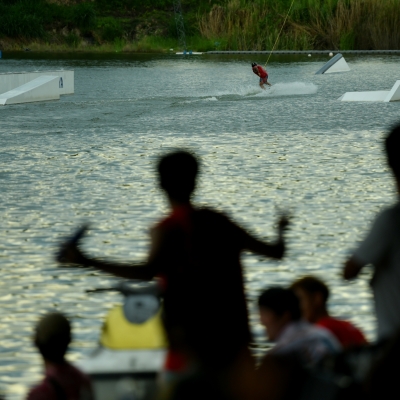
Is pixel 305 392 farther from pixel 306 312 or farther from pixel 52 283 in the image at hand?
pixel 52 283

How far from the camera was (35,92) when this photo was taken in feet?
103

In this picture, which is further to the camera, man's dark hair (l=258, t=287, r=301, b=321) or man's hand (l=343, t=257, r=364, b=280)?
man's dark hair (l=258, t=287, r=301, b=321)

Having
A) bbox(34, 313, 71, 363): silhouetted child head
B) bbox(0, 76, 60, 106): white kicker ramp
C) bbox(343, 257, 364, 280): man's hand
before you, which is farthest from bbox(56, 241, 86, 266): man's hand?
bbox(0, 76, 60, 106): white kicker ramp

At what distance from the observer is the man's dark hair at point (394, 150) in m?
4.02

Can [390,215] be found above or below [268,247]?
above

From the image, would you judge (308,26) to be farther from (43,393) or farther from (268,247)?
(43,393)

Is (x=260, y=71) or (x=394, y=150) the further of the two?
(x=260, y=71)

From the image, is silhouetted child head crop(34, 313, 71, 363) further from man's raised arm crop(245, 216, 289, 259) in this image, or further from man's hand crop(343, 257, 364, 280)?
man's hand crop(343, 257, 364, 280)

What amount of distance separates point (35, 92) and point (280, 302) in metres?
27.9

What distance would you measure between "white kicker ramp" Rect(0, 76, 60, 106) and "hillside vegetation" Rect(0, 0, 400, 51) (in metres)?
39.3

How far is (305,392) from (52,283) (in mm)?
6320

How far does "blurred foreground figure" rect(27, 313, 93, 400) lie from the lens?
424 centimetres

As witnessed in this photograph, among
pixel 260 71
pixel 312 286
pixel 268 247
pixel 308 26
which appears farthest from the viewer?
pixel 308 26

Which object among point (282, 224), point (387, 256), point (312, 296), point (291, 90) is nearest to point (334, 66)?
point (291, 90)
